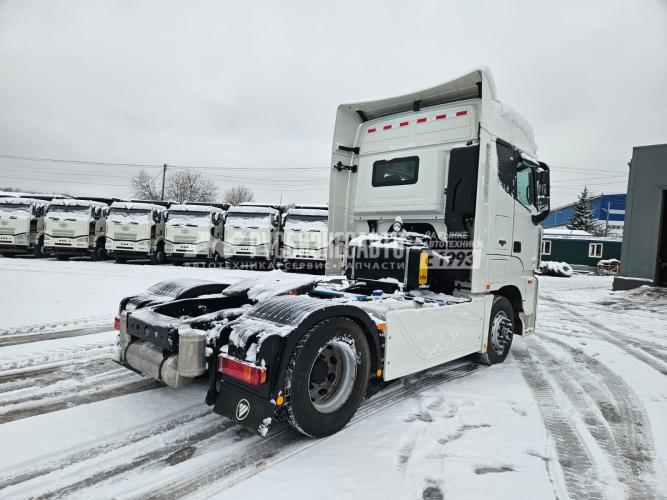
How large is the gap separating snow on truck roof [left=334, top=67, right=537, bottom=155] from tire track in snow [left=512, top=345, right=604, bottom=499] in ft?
9.46

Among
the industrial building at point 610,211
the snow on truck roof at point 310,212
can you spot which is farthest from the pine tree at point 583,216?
the snow on truck roof at point 310,212

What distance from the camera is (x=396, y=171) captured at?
541cm

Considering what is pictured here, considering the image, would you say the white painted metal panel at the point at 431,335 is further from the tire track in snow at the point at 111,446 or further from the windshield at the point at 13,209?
the windshield at the point at 13,209

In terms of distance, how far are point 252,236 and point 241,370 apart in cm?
1391

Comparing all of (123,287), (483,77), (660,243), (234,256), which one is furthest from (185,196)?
(483,77)

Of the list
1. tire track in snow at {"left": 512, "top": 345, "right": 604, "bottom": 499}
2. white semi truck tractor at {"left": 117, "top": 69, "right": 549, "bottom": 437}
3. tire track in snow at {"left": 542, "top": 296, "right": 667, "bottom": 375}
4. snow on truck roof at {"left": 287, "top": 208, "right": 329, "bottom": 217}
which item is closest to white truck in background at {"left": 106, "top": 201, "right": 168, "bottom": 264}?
snow on truck roof at {"left": 287, "top": 208, "right": 329, "bottom": 217}

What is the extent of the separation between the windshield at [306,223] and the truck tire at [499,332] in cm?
1086

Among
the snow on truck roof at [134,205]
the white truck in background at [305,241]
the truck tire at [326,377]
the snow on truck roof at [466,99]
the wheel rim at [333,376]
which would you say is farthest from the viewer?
the snow on truck roof at [134,205]

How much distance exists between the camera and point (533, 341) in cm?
677

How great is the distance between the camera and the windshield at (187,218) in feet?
55.4

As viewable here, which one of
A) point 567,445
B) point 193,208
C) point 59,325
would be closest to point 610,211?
point 193,208

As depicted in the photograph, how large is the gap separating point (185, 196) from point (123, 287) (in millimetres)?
48446

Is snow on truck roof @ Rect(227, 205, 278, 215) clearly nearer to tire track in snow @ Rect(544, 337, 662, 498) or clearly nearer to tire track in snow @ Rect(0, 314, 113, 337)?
tire track in snow @ Rect(0, 314, 113, 337)

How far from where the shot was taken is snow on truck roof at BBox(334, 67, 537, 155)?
14.9 feet
